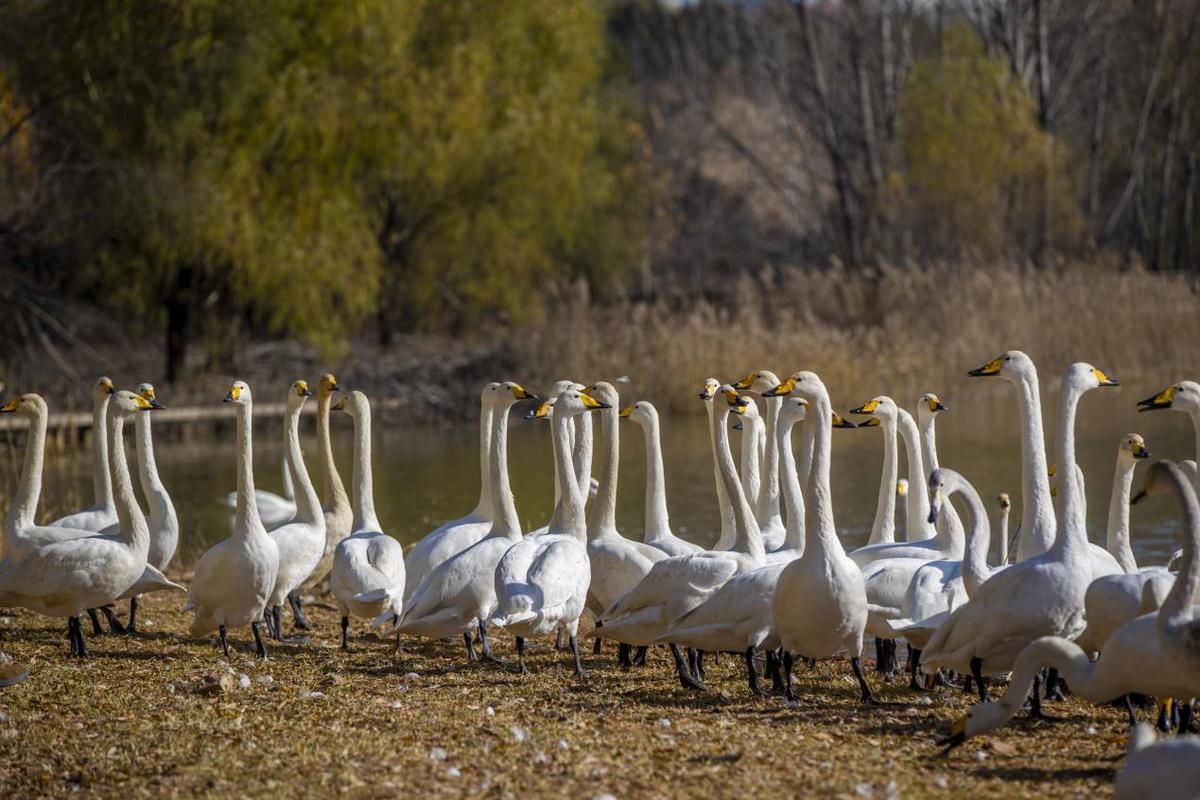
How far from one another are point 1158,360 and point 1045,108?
13241 millimetres

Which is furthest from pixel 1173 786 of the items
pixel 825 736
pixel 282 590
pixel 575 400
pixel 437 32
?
pixel 437 32

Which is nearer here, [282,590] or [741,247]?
[282,590]

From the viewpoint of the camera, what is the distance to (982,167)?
32.9 meters

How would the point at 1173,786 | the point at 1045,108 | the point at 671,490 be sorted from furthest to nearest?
the point at 1045,108
the point at 671,490
the point at 1173,786

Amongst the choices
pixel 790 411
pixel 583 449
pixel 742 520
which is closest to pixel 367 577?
pixel 583 449

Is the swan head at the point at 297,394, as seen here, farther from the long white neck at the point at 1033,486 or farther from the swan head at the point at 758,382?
the long white neck at the point at 1033,486

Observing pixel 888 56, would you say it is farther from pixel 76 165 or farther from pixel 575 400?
pixel 575 400

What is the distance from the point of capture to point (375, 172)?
99.5ft

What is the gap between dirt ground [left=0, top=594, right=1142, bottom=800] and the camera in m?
5.78

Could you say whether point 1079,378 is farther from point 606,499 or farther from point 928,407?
point 606,499

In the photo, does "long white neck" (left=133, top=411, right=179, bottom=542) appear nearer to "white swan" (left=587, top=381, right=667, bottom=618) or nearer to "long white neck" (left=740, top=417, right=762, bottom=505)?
"white swan" (left=587, top=381, right=667, bottom=618)

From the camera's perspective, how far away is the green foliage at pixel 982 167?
32344 millimetres

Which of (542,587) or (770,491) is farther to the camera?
(770,491)

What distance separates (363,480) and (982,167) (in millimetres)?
24953
